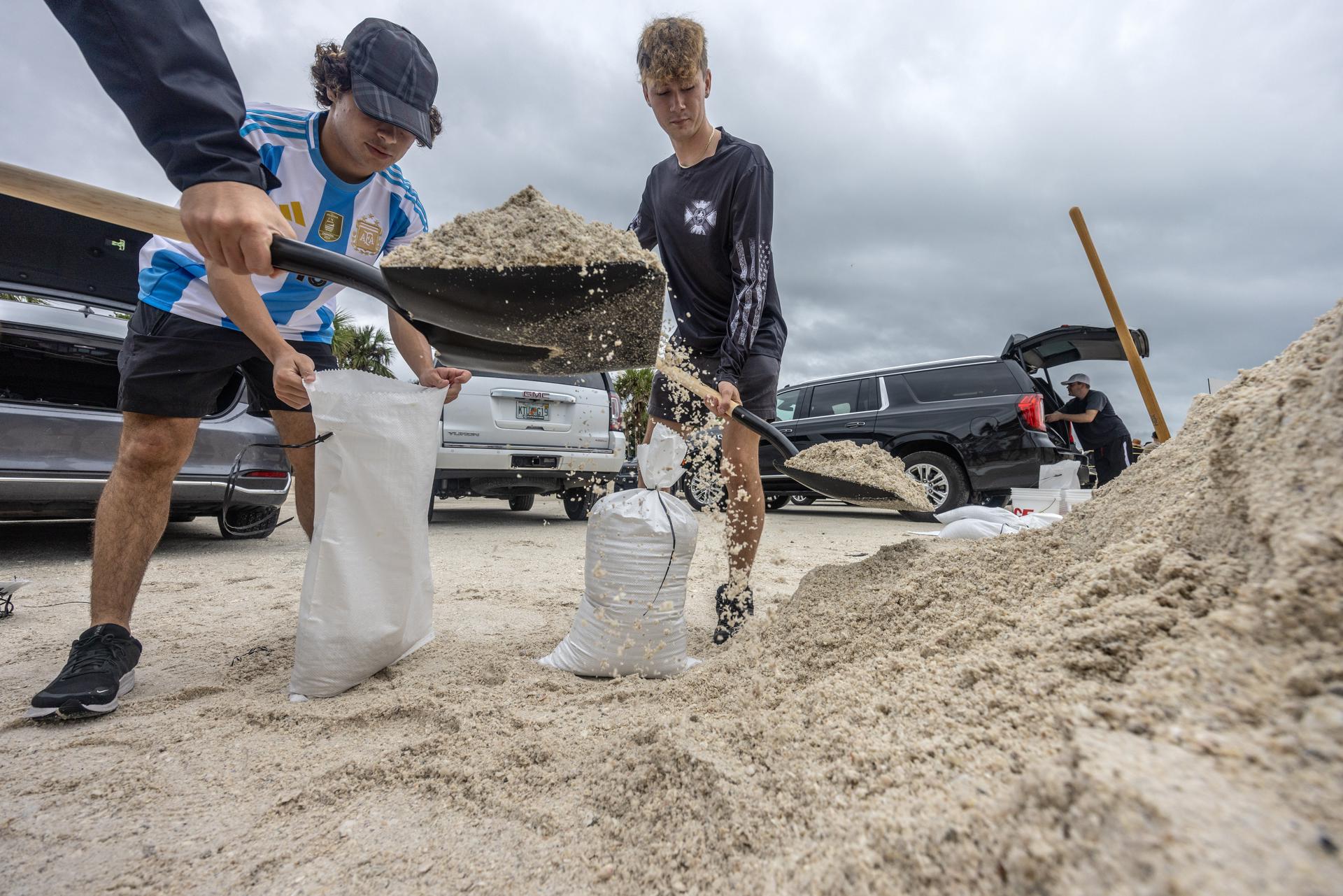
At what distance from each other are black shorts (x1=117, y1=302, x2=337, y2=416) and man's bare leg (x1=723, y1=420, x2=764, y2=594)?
5.29 ft

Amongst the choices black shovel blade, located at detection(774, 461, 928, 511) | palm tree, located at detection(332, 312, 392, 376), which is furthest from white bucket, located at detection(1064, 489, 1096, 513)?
palm tree, located at detection(332, 312, 392, 376)

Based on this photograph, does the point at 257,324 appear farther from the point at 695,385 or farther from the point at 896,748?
the point at 896,748

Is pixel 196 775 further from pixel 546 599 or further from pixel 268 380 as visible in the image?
pixel 546 599

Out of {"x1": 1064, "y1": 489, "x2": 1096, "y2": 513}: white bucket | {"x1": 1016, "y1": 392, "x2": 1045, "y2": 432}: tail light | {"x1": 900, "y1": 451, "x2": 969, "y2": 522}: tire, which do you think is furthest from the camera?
{"x1": 900, "y1": 451, "x2": 969, "y2": 522}: tire

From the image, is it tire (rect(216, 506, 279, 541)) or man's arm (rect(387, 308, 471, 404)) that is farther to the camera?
tire (rect(216, 506, 279, 541))

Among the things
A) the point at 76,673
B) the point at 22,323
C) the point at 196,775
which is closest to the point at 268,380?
the point at 76,673

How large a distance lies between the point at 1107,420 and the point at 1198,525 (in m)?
6.73

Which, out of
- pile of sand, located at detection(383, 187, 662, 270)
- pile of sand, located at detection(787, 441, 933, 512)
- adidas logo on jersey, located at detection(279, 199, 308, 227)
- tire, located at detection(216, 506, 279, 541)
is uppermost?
adidas logo on jersey, located at detection(279, 199, 308, 227)

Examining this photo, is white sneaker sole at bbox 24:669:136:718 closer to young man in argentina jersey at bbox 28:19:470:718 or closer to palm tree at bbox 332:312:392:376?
young man in argentina jersey at bbox 28:19:470:718

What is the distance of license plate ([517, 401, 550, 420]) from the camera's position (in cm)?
529

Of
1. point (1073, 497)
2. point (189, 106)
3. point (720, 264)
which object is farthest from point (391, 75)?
point (1073, 497)

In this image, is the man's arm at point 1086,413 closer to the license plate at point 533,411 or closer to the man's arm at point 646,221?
the license plate at point 533,411

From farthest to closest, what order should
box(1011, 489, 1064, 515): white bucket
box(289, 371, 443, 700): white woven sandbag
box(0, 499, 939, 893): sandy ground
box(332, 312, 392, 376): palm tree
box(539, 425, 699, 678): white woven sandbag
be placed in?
box(332, 312, 392, 376): palm tree
box(1011, 489, 1064, 515): white bucket
box(539, 425, 699, 678): white woven sandbag
box(289, 371, 443, 700): white woven sandbag
box(0, 499, 939, 893): sandy ground

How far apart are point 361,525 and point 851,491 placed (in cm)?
165
